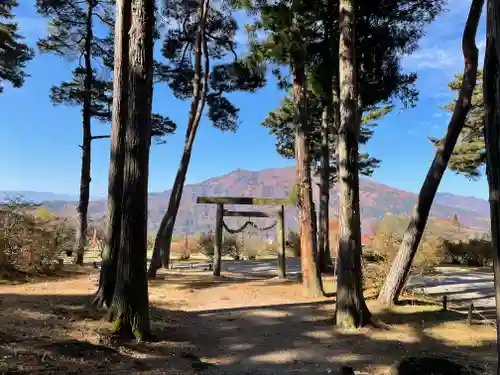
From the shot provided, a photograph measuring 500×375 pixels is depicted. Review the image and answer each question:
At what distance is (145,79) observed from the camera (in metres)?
5.21

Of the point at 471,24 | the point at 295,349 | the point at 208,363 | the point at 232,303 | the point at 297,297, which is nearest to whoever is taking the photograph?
the point at 208,363

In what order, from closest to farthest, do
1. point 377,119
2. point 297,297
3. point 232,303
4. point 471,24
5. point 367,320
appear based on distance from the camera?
point 367,320 < point 471,24 < point 232,303 < point 297,297 < point 377,119

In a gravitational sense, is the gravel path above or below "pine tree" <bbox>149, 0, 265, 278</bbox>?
below

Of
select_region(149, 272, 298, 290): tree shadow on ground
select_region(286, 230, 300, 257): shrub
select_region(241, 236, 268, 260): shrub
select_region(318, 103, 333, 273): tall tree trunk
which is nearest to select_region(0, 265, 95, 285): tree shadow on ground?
select_region(149, 272, 298, 290): tree shadow on ground

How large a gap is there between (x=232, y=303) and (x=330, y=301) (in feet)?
6.09

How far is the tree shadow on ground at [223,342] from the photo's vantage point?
3.74 m

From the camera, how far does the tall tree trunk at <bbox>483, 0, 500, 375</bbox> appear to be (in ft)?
7.31

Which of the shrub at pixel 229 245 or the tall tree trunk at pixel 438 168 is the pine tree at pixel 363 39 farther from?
the shrub at pixel 229 245

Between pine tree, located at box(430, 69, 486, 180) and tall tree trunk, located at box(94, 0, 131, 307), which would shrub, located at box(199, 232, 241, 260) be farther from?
tall tree trunk, located at box(94, 0, 131, 307)

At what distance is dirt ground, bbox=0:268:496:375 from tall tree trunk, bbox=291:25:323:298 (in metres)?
0.45

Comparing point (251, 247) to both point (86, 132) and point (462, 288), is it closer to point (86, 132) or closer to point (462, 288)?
point (86, 132)

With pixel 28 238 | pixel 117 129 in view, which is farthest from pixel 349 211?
pixel 28 238

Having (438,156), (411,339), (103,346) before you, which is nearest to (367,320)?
(411,339)

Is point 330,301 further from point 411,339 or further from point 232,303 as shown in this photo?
point 411,339
